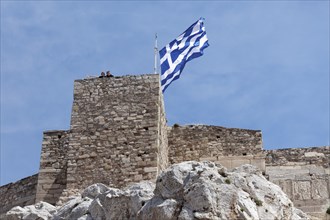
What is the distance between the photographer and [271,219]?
14312mm

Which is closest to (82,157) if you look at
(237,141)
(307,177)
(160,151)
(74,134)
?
(74,134)

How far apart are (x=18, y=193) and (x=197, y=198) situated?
11.3 metres

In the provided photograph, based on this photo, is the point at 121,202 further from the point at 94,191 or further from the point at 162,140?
the point at 162,140

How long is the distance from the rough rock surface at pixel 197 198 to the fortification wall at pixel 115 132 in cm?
499

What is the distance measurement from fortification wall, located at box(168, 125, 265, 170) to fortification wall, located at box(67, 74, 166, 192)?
949mm

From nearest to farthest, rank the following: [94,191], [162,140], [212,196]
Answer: [212,196] → [94,191] → [162,140]

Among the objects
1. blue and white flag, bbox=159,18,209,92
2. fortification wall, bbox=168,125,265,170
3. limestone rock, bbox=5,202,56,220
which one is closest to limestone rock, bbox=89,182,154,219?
limestone rock, bbox=5,202,56,220

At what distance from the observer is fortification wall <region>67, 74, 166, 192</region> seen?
21.4 meters

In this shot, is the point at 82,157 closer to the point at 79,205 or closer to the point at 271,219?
the point at 79,205

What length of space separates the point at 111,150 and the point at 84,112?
5.00ft

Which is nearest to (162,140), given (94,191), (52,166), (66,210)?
(52,166)

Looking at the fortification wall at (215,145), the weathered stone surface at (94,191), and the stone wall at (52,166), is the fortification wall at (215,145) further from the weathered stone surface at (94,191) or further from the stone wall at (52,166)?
the weathered stone surface at (94,191)

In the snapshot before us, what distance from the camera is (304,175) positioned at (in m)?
22.2

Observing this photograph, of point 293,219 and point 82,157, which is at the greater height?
point 82,157
